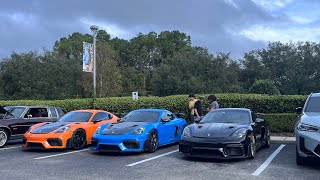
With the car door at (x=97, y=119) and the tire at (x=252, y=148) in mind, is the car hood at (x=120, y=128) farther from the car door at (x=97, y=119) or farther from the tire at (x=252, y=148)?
the tire at (x=252, y=148)

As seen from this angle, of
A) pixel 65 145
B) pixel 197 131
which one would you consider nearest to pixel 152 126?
pixel 197 131

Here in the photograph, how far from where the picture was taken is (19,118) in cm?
1284

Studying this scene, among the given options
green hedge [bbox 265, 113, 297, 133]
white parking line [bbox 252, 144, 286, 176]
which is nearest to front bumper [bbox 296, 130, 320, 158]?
white parking line [bbox 252, 144, 286, 176]

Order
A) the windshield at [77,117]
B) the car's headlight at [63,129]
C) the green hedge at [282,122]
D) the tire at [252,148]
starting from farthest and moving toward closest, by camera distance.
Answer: the green hedge at [282,122]
the windshield at [77,117]
the car's headlight at [63,129]
the tire at [252,148]

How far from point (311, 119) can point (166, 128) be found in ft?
15.0

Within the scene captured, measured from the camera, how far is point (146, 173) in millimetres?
7500

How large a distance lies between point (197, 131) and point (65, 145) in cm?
397

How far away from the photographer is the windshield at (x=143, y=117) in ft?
36.8

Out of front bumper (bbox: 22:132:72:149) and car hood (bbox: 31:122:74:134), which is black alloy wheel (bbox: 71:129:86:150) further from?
car hood (bbox: 31:122:74:134)

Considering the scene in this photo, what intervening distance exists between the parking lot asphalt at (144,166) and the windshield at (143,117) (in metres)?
1.14

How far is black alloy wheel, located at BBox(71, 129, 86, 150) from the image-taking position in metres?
11.0

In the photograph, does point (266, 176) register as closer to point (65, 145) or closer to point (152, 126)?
point (152, 126)

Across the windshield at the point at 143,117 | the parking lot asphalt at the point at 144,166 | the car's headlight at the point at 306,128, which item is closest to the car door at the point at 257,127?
the parking lot asphalt at the point at 144,166

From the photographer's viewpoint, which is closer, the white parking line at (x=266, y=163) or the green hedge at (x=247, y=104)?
the white parking line at (x=266, y=163)
